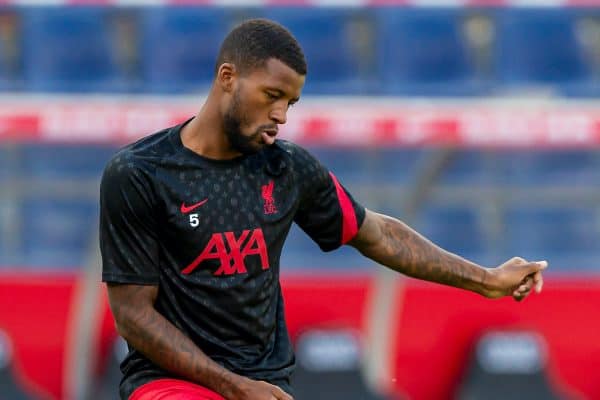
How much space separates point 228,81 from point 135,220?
0.45m

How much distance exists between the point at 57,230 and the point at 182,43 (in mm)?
1318

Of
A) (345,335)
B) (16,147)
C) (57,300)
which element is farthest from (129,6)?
(345,335)

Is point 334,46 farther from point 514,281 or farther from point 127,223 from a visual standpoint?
point 127,223

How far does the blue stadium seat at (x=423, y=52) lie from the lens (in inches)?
327

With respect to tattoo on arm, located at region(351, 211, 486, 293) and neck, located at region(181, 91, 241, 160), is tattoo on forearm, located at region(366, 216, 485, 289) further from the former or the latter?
neck, located at region(181, 91, 241, 160)

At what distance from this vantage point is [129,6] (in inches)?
308

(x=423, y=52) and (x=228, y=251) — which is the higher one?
(x=228, y=251)

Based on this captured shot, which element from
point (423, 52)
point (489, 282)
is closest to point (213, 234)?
point (489, 282)

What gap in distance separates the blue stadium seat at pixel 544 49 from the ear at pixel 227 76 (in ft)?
15.9

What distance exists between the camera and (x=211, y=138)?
12.8 feet

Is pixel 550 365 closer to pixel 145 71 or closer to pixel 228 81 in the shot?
pixel 145 71

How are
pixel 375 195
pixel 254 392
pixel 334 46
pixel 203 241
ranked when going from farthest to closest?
pixel 334 46
pixel 375 195
pixel 203 241
pixel 254 392

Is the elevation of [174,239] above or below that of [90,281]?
above

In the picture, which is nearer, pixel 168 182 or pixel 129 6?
pixel 168 182
